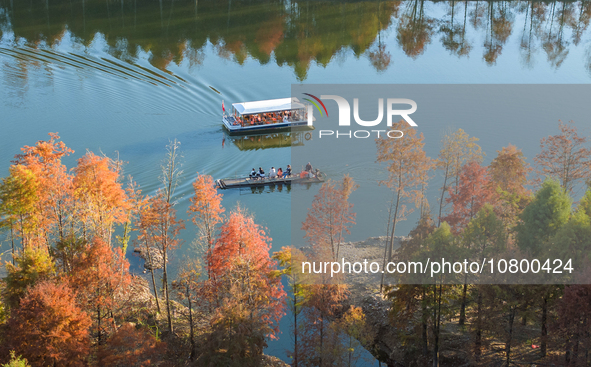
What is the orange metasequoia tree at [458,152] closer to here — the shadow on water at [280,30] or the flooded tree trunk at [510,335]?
the flooded tree trunk at [510,335]

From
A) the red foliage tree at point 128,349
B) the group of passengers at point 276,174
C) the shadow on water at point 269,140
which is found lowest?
the red foliage tree at point 128,349

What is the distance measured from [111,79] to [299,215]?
30.6m

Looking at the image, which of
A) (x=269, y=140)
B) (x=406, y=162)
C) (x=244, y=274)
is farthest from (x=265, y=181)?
(x=244, y=274)

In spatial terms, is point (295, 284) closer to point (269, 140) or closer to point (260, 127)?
point (269, 140)

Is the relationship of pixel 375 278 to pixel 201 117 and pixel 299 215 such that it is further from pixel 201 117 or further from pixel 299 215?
pixel 201 117

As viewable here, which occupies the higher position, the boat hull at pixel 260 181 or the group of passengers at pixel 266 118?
the group of passengers at pixel 266 118

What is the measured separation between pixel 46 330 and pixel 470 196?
2623cm

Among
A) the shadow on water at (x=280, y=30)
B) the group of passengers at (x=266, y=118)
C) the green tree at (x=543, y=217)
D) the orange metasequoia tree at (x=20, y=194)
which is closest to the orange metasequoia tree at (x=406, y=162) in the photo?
the green tree at (x=543, y=217)

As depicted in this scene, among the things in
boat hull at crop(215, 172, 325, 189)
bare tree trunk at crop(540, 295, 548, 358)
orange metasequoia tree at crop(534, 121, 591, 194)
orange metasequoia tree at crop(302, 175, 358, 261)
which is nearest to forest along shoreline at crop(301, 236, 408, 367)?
orange metasequoia tree at crop(302, 175, 358, 261)

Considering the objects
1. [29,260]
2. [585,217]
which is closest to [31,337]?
[29,260]

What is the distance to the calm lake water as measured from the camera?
58.0 metres

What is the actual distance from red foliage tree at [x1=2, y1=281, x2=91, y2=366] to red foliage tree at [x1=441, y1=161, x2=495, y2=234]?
2335 cm

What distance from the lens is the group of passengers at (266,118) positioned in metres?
61.7

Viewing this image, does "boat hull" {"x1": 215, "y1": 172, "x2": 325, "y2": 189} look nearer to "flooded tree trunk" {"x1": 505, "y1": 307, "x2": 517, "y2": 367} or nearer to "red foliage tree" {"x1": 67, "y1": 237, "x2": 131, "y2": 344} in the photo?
"red foliage tree" {"x1": 67, "y1": 237, "x2": 131, "y2": 344}
